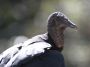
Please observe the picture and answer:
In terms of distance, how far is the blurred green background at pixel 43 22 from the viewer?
17953 millimetres

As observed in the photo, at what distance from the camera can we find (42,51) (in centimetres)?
877

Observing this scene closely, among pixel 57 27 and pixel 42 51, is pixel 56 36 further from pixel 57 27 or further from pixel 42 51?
pixel 42 51

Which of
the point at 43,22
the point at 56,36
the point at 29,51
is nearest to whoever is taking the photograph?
the point at 29,51

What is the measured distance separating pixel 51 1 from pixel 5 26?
1548 millimetres

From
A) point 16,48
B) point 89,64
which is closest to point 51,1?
point 89,64

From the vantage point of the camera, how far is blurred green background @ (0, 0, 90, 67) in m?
Answer: 18.0

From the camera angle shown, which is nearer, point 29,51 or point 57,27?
point 29,51

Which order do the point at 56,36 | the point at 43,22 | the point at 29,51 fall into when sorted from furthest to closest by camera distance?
the point at 43,22 < the point at 56,36 < the point at 29,51

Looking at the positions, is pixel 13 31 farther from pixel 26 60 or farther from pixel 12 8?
pixel 26 60

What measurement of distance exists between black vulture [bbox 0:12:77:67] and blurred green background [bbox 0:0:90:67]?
7773 mm

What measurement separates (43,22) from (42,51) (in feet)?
31.4

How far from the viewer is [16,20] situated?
19.1m

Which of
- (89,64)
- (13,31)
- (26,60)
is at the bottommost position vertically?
(26,60)

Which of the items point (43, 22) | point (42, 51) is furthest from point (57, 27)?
point (43, 22)
